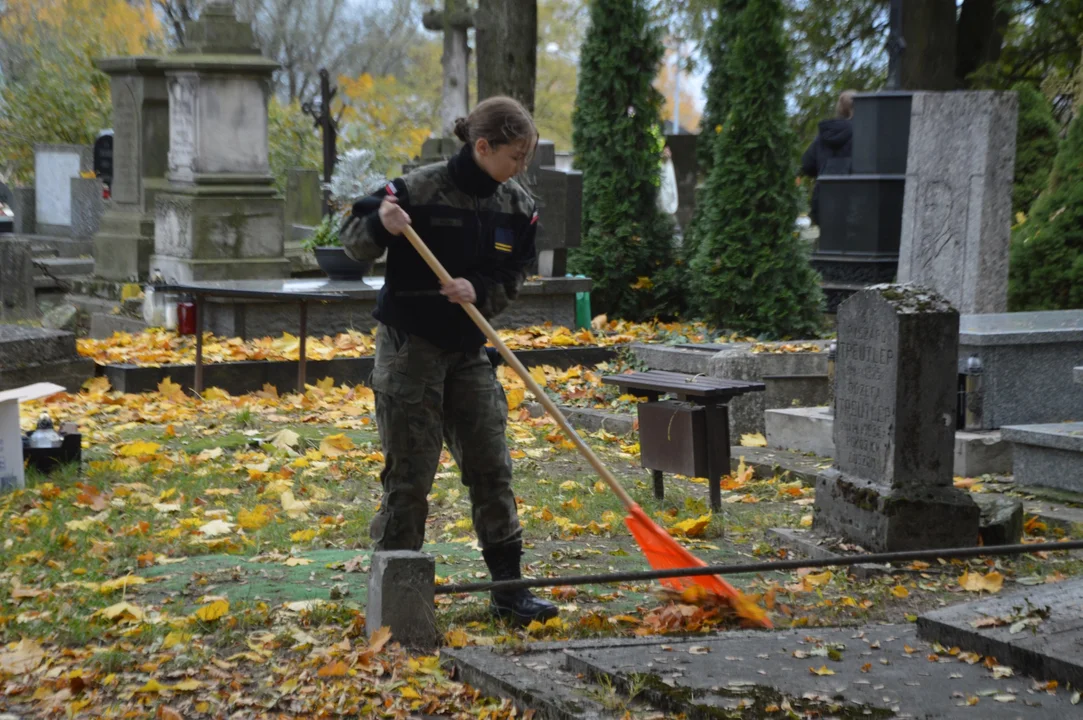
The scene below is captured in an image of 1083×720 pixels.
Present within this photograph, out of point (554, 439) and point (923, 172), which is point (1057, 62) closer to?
point (923, 172)

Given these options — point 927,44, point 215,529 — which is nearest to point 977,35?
point 927,44

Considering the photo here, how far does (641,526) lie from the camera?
17.6 feet

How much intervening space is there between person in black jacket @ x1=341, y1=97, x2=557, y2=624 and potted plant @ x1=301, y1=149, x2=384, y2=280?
7186 millimetres

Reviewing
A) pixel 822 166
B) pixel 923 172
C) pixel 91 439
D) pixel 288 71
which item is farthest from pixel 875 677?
pixel 288 71

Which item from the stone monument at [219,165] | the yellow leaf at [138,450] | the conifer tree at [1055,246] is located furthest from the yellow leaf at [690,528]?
the stone monument at [219,165]

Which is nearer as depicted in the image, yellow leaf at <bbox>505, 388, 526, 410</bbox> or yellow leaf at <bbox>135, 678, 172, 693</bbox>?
yellow leaf at <bbox>135, 678, 172, 693</bbox>

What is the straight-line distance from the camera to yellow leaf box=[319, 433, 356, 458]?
8.55m

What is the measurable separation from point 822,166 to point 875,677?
39.2 ft

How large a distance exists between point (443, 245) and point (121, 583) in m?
1.90

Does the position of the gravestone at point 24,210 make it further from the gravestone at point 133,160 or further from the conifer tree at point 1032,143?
the conifer tree at point 1032,143

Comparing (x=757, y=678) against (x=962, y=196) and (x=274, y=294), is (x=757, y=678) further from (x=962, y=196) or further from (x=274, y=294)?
(x=962, y=196)

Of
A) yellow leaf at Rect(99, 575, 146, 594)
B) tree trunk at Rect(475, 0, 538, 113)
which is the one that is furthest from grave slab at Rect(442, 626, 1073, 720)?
tree trunk at Rect(475, 0, 538, 113)

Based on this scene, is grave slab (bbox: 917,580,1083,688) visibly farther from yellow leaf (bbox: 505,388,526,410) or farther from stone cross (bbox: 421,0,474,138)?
stone cross (bbox: 421,0,474,138)

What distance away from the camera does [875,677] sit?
13.8ft
